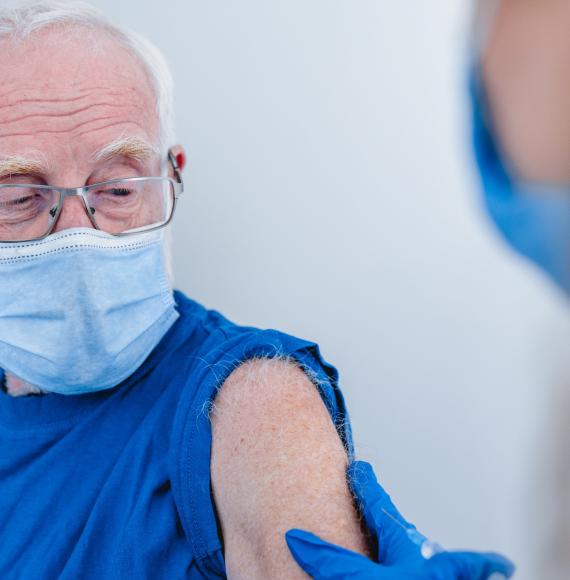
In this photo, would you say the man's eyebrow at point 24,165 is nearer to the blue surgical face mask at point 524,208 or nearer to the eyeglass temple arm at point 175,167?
the eyeglass temple arm at point 175,167

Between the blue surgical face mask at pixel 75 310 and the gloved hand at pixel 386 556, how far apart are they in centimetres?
51

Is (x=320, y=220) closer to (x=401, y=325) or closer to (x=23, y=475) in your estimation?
(x=401, y=325)

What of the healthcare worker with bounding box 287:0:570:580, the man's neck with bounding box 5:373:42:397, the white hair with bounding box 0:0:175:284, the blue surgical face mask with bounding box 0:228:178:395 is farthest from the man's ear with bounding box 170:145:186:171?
the healthcare worker with bounding box 287:0:570:580

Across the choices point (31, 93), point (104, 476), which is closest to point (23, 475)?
point (104, 476)

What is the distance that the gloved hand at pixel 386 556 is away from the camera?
0.90 meters

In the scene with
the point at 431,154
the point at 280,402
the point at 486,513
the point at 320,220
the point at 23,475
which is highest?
the point at 431,154

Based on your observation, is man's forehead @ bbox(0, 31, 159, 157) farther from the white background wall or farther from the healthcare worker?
the healthcare worker

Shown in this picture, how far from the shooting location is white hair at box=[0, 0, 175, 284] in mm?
1418

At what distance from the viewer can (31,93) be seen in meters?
1.40

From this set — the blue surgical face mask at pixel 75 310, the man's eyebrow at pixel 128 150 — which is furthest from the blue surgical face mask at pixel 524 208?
the man's eyebrow at pixel 128 150

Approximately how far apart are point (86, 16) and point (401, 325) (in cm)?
95

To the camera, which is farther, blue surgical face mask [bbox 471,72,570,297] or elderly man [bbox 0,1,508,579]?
elderly man [bbox 0,1,508,579]

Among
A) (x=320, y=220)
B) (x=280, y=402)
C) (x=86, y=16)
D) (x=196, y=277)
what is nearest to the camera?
(x=280, y=402)

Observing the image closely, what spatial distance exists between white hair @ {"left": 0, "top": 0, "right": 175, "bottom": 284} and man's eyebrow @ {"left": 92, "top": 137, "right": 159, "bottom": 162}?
0.06 metres
